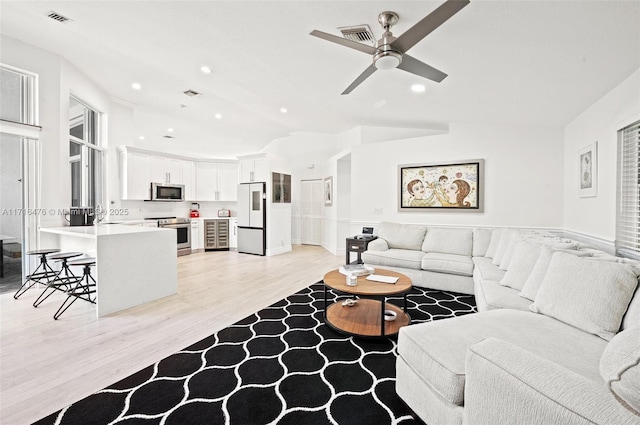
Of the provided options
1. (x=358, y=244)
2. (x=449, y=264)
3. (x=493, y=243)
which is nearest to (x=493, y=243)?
(x=493, y=243)

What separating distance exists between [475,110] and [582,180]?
1627mm

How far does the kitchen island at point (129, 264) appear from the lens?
2.88 m

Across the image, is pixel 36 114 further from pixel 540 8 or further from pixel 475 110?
pixel 475 110

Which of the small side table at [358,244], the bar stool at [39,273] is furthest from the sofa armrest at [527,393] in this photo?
the bar stool at [39,273]

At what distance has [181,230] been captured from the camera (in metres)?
6.53

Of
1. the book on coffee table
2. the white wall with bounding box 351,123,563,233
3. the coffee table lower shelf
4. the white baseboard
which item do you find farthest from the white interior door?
the coffee table lower shelf

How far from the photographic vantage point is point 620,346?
97 cm

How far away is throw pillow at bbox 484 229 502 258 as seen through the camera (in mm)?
3671

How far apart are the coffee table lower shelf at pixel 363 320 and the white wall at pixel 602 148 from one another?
8.09 feet

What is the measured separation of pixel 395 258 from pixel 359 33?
284 centimetres

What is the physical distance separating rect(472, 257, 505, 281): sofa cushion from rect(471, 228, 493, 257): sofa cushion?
15 centimetres

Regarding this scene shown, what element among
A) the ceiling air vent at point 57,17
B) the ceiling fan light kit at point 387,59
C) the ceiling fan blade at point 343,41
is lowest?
the ceiling fan light kit at point 387,59

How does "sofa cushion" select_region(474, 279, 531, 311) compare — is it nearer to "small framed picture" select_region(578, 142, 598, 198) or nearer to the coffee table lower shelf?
the coffee table lower shelf

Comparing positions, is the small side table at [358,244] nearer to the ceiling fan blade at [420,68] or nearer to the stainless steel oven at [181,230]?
the ceiling fan blade at [420,68]
